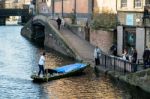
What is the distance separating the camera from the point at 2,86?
4228 centimetres

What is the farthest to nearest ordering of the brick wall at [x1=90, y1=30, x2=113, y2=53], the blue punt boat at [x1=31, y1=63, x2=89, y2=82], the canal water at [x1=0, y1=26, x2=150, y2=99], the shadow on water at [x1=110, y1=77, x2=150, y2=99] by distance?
the brick wall at [x1=90, y1=30, x2=113, y2=53] → the blue punt boat at [x1=31, y1=63, x2=89, y2=82] → the canal water at [x1=0, y1=26, x2=150, y2=99] → the shadow on water at [x1=110, y1=77, x2=150, y2=99]

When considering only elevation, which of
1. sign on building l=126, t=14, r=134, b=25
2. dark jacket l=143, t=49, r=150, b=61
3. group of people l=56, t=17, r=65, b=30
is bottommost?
dark jacket l=143, t=49, r=150, b=61

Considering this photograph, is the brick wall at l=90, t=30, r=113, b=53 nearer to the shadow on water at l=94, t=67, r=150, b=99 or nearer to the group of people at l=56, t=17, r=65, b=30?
the group of people at l=56, t=17, r=65, b=30

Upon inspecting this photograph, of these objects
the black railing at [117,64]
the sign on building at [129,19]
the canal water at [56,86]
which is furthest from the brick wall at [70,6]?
the black railing at [117,64]

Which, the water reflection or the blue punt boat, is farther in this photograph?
the blue punt boat

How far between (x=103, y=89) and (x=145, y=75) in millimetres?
3606

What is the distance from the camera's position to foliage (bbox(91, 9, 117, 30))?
5684 centimetres

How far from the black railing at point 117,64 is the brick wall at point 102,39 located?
6.30m

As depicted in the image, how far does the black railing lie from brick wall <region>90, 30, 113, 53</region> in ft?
20.7

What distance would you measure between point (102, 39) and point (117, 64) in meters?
11.9

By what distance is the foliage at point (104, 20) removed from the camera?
2238 inches

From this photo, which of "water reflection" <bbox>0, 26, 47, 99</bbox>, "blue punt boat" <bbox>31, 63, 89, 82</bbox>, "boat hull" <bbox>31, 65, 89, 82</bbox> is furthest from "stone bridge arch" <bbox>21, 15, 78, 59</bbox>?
"boat hull" <bbox>31, 65, 89, 82</bbox>

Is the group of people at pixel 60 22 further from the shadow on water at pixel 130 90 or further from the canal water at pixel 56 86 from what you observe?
the shadow on water at pixel 130 90

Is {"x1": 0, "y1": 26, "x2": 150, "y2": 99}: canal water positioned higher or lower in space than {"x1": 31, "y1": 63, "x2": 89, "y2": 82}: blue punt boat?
lower
